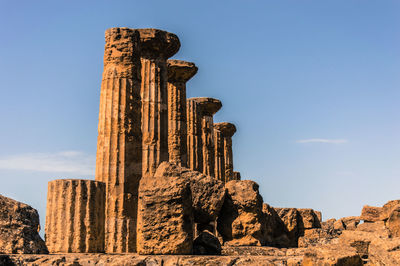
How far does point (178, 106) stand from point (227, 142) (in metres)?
10.7

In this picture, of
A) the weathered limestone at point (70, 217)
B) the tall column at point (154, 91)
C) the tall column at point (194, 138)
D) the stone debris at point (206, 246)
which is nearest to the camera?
the stone debris at point (206, 246)

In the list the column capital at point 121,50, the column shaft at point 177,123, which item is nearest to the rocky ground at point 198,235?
the column capital at point 121,50

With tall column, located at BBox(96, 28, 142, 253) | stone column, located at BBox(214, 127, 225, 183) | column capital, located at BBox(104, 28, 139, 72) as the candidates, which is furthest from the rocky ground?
stone column, located at BBox(214, 127, 225, 183)

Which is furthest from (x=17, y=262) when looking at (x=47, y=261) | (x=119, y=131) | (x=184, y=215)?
(x=119, y=131)

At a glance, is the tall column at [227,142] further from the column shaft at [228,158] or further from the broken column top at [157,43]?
the broken column top at [157,43]

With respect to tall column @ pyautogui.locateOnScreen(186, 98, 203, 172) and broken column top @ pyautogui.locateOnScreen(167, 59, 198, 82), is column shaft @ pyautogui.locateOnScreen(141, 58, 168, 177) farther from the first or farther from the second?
tall column @ pyautogui.locateOnScreen(186, 98, 203, 172)

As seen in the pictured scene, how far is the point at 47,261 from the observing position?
25.1ft

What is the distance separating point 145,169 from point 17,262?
8.36 meters

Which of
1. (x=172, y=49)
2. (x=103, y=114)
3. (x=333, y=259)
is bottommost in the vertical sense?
(x=333, y=259)

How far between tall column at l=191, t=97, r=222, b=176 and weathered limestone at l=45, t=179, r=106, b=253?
14.8 m

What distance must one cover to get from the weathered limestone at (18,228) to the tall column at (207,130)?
16669 millimetres

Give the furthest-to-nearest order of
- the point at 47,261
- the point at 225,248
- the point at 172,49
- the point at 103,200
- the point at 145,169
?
the point at 172,49, the point at 145,169, the point at 103,200, the point at 225,248, the point at 47,261

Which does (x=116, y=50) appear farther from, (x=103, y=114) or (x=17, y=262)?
(x=17, y=262)

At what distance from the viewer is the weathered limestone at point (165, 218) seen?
8156 mm
